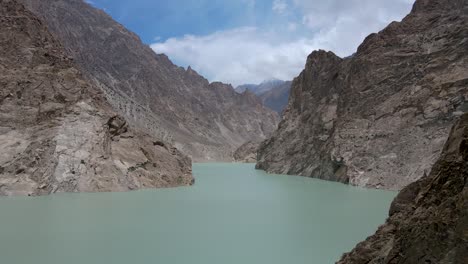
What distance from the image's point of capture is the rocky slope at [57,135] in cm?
2509

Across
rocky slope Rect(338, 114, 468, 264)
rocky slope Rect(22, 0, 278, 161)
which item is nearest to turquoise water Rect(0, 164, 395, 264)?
rocky slope Rect(338, 114, 468, 264)

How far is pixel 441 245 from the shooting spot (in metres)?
4.49

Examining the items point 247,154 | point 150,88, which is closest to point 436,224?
point 247,154

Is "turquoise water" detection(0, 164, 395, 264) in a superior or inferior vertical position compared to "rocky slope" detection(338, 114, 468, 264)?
inferior

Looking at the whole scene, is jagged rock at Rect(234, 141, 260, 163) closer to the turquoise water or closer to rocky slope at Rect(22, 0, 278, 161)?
rocky slope at Rect(22, 0, 278, 161)

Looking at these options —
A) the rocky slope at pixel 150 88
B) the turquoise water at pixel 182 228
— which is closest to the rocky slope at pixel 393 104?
the turquoise water at pixel 182 228

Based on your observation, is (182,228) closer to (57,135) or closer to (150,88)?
(57,135)

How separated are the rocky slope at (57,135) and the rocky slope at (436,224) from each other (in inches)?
846

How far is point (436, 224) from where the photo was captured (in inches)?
184

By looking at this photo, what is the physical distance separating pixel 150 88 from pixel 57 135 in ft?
319

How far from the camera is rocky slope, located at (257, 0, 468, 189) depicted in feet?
100.0

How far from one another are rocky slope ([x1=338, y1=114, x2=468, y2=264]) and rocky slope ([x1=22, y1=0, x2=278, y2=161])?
281ft

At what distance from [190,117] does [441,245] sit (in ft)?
407

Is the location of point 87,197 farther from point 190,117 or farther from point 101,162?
point 190,117
